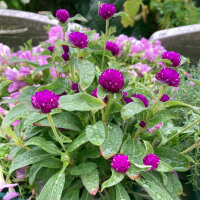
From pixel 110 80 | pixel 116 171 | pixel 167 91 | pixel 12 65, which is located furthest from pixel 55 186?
pixel 12 65

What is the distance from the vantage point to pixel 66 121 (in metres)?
0.58

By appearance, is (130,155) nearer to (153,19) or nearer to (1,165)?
(1,165)

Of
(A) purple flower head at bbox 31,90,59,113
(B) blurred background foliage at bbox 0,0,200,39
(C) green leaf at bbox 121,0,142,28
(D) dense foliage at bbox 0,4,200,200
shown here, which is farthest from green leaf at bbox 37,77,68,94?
(C) green leaf at bbox 121,0,142,28

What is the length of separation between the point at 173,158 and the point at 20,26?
117 centimetres

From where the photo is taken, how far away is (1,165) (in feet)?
2.24

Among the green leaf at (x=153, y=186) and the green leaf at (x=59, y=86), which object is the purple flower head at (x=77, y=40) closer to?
the green leaf at (x=59, y=86)

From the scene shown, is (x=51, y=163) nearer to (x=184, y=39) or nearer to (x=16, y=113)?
(x=16, y=113)

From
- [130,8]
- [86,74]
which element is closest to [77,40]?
[86,74]

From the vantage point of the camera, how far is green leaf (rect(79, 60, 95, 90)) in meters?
0.54

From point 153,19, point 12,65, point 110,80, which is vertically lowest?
point 153,19

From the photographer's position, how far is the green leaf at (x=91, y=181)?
19.8 inches

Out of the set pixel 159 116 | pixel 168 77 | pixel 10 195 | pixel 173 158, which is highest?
pixel 168 77

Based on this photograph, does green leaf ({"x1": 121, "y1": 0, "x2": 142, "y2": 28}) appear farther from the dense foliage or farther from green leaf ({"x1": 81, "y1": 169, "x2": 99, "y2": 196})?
green leaf ({"x1": 81, "y1": 169, "x2": 99, "y2": 196})

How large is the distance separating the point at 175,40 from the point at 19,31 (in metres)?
0.85
